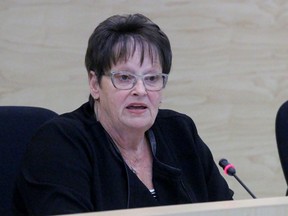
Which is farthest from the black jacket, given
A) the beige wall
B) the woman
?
the beige wall

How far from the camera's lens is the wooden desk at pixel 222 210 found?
99 centimetres

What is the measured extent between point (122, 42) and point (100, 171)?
0.35 metres

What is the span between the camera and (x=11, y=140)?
1.91m

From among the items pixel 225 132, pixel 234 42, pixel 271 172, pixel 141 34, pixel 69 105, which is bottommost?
pixel 271 172

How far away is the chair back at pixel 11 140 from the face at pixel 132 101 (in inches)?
10.4

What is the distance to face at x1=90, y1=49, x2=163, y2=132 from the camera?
1.76 meters

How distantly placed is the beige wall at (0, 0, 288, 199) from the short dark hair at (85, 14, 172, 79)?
1.04m

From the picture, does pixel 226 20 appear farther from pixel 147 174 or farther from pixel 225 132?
pixel 147 174

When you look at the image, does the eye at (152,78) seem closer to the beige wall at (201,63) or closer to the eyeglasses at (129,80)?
the eyeglasses at (129,80)

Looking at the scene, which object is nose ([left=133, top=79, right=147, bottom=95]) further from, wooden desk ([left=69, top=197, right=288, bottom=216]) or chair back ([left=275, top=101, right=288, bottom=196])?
wooden desk ([left=69, top=197, right=288, bottom=216])

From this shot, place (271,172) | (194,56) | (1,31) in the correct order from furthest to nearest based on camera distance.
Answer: (271,172)
(194,56)
(1,31)

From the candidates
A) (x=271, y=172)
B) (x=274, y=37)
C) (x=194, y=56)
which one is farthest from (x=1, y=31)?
(x=271, y=172)

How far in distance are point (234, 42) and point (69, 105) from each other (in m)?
0.80

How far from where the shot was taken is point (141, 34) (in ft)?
5.90
